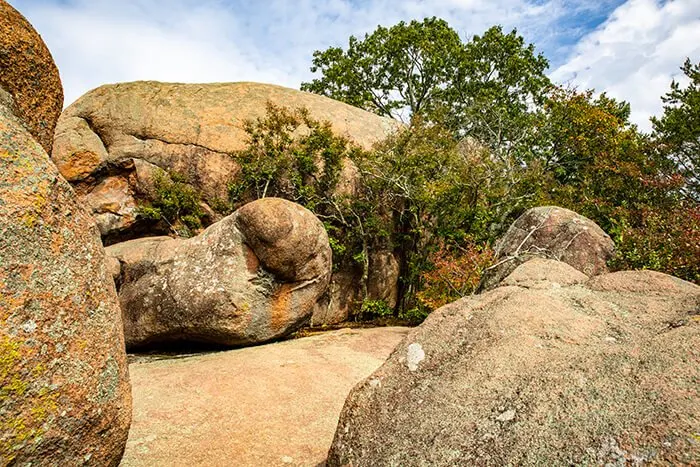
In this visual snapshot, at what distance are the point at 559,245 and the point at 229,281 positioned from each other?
22.6 ft

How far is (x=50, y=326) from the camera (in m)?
2.47

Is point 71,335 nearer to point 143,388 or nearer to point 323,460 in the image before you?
point 323,460

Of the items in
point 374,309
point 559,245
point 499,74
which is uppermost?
point 499,74

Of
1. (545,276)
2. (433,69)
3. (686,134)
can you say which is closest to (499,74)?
(433,69)

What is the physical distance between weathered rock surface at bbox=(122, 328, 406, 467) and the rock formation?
1585 mm

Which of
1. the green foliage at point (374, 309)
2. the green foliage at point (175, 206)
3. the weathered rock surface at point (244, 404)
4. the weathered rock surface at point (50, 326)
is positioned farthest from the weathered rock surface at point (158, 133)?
the weathered rock surface at point (50, 326)

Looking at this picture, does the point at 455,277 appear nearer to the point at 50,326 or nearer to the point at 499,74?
the point at 50,326

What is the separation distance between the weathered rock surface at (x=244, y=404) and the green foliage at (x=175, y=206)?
551 cm

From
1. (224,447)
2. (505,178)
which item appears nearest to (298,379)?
(224,447)

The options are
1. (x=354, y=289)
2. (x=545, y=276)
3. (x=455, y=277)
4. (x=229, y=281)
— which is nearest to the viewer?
(x=545, y=276)

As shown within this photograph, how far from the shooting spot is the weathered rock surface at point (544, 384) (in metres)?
1.81

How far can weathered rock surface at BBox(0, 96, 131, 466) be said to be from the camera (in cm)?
231

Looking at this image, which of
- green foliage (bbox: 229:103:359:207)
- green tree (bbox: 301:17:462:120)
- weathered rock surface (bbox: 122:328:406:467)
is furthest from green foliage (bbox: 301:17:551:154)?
weathered rock surface (bbox: 122:328:406:467)

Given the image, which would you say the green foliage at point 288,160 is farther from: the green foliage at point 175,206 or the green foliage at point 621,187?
the green foliage at point 621,187
